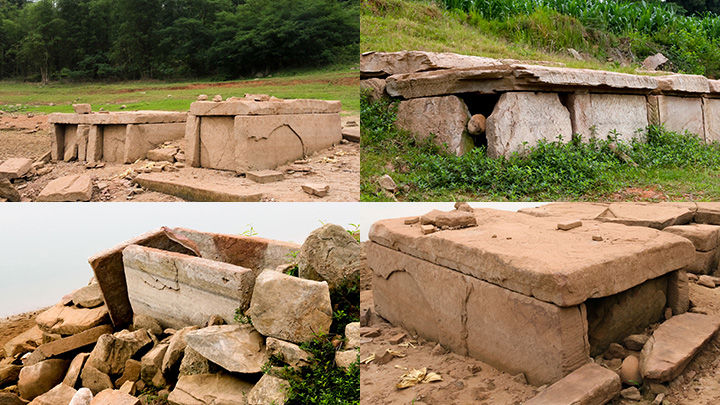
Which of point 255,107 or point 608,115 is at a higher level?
point 255,107

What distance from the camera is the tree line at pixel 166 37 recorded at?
6.06 m

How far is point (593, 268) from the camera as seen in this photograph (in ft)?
9.73

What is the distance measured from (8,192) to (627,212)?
6261mm

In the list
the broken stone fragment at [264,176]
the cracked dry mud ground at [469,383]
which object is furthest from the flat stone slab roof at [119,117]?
the cracked dry mud ground at [469,383]

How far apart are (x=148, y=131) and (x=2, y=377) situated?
11.2 feet

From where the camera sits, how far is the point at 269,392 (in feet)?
10.3

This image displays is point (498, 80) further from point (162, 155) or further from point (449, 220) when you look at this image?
point (162, 155)

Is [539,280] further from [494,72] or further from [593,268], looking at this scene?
[494,72]

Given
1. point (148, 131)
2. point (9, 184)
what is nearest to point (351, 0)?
point (148, 131)

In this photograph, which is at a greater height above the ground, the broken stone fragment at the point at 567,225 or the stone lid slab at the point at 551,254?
the broken stone fragment at the point at 567,225

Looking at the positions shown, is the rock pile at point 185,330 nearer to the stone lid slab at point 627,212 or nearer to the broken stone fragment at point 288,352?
the broken stone fragment at point 288,352

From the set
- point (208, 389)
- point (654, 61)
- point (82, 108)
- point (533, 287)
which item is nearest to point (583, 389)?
point (533, 287)

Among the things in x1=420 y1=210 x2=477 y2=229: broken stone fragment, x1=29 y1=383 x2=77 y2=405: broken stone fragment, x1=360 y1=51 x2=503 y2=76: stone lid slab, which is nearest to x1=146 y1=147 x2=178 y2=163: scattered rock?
x1=360 y1=51 x2=503 y2=76: stone lid slab

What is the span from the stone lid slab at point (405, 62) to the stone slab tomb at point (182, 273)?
299 centimetres
